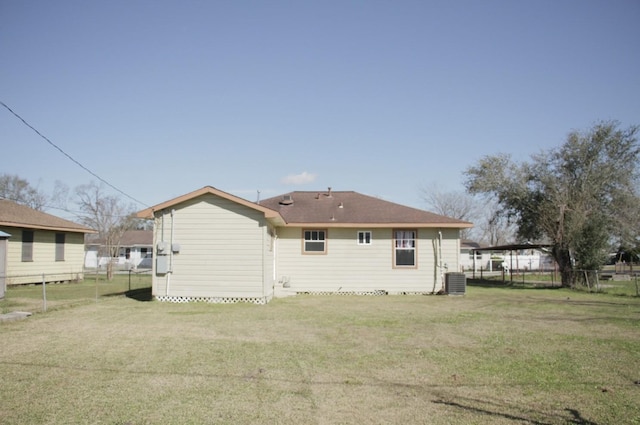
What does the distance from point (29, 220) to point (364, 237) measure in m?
15.1

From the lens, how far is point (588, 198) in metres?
22.8

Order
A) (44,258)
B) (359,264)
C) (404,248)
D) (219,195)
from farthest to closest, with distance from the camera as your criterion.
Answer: (44,258) → (404,248) → (359,264) → (219,195)

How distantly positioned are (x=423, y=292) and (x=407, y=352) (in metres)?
11.2

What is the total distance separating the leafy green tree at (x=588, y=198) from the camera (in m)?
21.9

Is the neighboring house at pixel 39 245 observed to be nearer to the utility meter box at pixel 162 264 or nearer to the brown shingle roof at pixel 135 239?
the utility meter box at pixel 162 264

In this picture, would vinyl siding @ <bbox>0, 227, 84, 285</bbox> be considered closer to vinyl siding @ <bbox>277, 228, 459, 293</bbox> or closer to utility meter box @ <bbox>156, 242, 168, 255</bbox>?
utility meter box @ <bbox>156, 242, 168, 255</bbox>

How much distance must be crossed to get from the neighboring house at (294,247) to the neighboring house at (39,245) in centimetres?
715

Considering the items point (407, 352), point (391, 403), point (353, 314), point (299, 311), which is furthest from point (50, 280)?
point (391, 403)

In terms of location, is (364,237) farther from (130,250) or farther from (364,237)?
(130,250)

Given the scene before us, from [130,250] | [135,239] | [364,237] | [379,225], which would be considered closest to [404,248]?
[379,225]

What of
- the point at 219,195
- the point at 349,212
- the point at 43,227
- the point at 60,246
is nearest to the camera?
the point at 219,195

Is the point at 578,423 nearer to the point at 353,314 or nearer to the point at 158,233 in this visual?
the point at 353,314

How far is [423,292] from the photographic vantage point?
18.7 metres

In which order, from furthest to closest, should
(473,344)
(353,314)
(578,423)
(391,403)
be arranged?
(353,314), (473,344), (391,403), (578,423)
